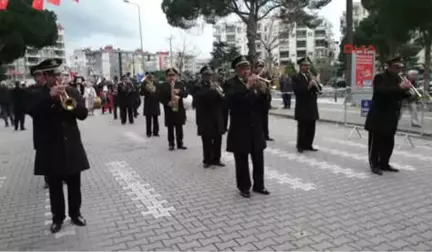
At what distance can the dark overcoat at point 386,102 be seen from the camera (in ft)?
21.9

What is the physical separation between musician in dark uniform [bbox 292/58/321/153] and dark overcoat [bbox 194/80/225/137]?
6.02 feet

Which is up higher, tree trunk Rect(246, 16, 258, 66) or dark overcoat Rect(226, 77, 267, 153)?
tree trunk Rect(246, 16, 258, 66)

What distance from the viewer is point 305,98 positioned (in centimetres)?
885

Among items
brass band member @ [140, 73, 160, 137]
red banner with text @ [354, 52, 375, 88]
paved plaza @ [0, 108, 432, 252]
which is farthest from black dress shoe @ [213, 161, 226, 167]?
red banner with text @ [354, 52, 375, 88]

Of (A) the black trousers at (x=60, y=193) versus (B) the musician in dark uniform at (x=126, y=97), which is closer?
(A) the black trousers at (x=60, y=193)

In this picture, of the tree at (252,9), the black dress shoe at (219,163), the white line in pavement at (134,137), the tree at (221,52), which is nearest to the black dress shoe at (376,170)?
the black dress shoe at (219,163)

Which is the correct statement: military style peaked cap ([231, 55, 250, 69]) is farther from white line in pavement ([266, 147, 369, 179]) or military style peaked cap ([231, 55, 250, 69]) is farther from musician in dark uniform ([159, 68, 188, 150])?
musician in dark uniform ([159, 68, 188, 150])

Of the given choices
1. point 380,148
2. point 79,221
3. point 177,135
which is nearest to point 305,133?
point 380,148

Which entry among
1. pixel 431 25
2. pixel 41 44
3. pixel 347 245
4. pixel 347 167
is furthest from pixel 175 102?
pixel 41 44

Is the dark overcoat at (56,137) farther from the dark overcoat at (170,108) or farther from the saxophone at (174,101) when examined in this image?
→ the dark overcoat at (170,108)

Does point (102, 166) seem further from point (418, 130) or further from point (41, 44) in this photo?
point (41, 44)

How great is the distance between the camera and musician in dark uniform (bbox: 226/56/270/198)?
18.7 ft

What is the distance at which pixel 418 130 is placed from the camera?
440 inches

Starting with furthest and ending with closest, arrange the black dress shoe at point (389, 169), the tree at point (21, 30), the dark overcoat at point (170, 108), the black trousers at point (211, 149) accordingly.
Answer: the tree at point (21, 30) < the dark overcoat at point (170, 108) < the black trousers at point (211, 149) < the black dress shoe at point (389, 169)
